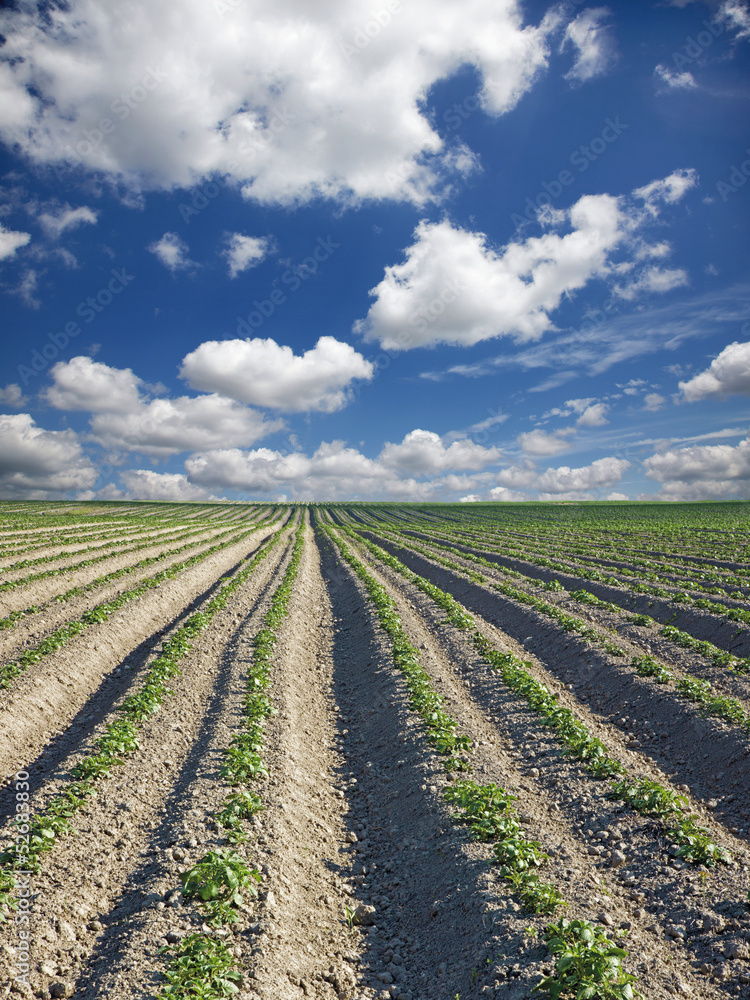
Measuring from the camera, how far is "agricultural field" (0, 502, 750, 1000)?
538 cm

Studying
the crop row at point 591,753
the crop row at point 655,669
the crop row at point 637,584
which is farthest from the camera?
the crop row at point 637,584

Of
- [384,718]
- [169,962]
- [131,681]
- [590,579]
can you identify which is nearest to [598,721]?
[384,718]

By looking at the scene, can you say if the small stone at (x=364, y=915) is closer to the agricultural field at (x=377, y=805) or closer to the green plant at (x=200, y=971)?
the agricultural field at (x=377, y=805)

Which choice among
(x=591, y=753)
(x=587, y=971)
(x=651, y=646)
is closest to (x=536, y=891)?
(x=587, y=971)

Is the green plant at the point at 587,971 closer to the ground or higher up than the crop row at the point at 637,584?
closer to the ground

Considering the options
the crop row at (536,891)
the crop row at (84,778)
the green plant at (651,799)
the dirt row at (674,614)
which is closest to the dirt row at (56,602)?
the crop row at (84,778)

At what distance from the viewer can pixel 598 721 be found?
445 inches

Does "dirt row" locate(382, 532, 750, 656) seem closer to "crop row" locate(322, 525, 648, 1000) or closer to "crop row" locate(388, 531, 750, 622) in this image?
"crop row" locate(388, 531, 750, 622)

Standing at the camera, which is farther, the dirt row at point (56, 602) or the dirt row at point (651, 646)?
the dirt row at point (56, 602)

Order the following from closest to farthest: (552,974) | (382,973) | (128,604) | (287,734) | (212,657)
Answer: (552,974)
(382,973)
(287,734)
(212,657)
(128,604)

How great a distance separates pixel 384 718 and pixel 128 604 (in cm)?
1242

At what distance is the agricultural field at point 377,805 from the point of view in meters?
5.38

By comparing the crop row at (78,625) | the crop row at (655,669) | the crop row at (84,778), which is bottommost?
the crop row at (84,778)

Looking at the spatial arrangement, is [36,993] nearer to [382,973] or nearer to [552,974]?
[382,973]
